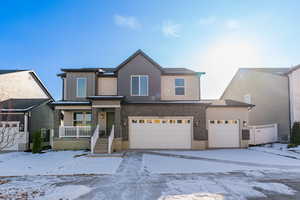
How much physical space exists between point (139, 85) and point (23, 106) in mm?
9942

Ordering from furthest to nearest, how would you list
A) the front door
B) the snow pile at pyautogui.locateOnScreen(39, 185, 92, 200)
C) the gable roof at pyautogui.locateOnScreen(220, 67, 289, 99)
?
the gable roof at pyautogui.locateOnScreen(220, 67, 289, 99), the front door, the snow pile at pyautogui.locateOnScreen(39, 185, 92, 200)

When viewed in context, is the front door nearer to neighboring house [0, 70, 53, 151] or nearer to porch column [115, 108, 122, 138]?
porch column [115, 108, 122, 138]

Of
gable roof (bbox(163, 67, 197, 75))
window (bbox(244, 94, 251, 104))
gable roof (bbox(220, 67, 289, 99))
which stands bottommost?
window (bbox(244, 94, 251, 104))

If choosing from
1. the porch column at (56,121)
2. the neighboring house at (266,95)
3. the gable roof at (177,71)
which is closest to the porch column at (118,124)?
the porch column at (56,121)

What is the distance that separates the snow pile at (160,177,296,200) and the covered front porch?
6.43 m

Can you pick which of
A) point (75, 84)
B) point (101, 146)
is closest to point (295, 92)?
point (101, 146)

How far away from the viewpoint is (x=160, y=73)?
527 inches

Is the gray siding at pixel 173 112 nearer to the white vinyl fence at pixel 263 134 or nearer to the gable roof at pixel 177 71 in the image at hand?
the gable roof at pixel 177 71

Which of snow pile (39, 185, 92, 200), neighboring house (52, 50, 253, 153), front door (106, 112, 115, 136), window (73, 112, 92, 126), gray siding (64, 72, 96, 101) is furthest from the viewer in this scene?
window (73, 112, 92, 126)

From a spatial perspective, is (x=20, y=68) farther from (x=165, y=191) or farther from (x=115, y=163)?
(x=165, y=191)

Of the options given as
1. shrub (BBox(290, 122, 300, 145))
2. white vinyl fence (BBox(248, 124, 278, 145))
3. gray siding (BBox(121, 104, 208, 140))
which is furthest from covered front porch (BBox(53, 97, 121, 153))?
shrub (BBox(290, 122, 300, 145))

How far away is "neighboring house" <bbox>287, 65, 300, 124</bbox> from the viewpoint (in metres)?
13.4

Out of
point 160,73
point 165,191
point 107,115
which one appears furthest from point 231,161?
point 107,115

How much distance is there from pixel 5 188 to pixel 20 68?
16.1 m
